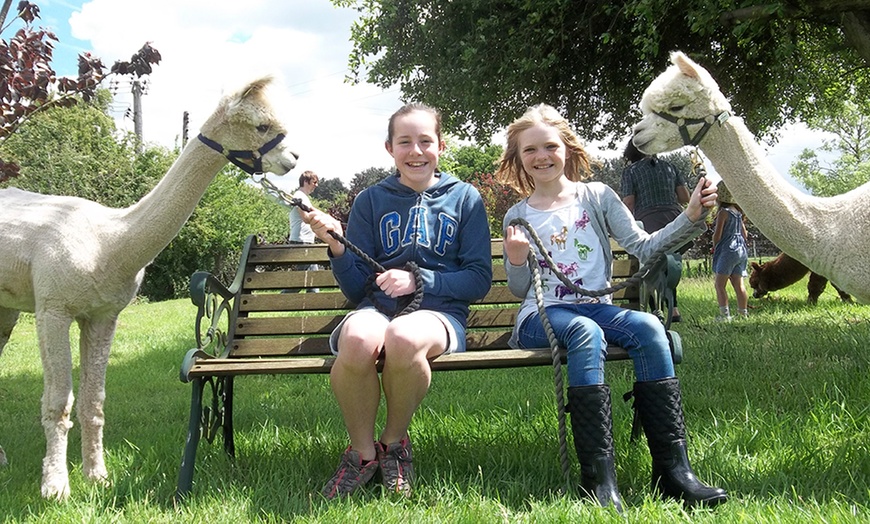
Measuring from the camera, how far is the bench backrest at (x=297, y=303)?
331 centimetres

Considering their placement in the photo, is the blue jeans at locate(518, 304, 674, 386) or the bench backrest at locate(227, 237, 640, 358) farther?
the bench backrest at locate(227, 237, 640, 358)

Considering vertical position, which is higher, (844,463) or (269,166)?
(269,166)

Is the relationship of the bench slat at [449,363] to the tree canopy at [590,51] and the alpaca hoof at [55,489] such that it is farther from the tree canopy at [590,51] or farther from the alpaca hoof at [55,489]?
the tree canopy at [590,51]

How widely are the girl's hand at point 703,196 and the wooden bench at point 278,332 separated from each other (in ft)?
1.18

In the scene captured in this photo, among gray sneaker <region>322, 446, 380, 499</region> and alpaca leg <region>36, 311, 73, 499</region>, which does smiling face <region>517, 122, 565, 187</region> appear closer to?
gray sneaker <region>322, 446, 380, 499</region>

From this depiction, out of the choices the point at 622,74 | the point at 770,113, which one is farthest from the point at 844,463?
the point at 770,113

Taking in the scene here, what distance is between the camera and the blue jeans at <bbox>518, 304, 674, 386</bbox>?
8.07ft

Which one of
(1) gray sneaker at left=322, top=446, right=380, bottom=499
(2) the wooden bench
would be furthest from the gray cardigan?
(1) gray sneaker at left=322, top=446, right=380, bottom=499

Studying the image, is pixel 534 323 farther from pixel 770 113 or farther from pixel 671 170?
pixel 770 113

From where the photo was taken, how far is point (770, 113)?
732cm

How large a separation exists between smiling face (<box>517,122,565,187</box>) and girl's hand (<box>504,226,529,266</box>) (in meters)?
0.40

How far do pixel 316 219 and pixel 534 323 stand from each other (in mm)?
985

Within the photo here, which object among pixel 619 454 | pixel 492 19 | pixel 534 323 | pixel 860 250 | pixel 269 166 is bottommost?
pixel 619 454

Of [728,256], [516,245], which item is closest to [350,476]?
[516,245]
